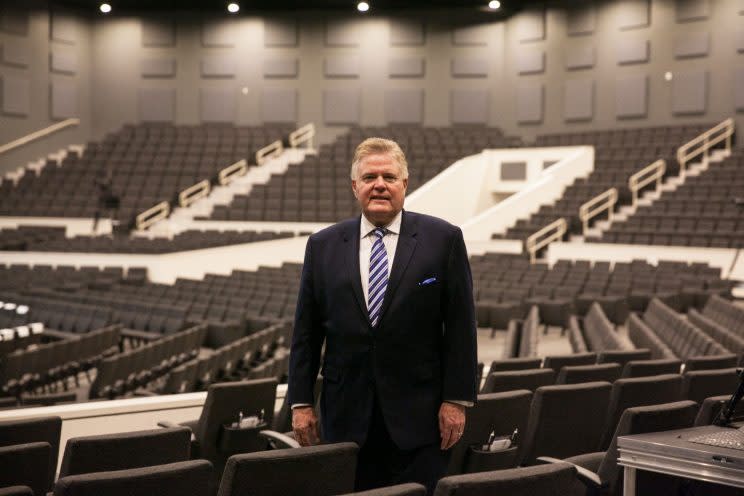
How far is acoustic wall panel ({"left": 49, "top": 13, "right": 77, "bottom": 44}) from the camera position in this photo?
25.0m

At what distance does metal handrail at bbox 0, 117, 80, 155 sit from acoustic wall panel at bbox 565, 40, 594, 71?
13675 mm

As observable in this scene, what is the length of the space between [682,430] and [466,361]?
74 cm

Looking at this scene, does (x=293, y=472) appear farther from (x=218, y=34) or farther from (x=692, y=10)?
(x=218, y=34)

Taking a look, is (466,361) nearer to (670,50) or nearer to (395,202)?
(395,202)

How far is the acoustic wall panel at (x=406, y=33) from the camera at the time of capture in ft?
83.9

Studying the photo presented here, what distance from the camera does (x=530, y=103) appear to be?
24453 millimetres

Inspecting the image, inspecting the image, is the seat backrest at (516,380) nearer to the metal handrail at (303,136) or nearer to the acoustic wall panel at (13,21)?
the metal handrail at (303,136)

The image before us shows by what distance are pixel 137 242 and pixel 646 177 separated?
34.9 ft

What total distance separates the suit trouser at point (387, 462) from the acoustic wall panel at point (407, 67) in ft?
78.1

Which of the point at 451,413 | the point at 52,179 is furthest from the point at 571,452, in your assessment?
the point at 52,179

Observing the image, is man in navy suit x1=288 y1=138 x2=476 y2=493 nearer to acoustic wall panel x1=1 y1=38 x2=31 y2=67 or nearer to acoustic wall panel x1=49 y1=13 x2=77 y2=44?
acoustic wall panel x1=1 y1=38 x2=31 y2=67

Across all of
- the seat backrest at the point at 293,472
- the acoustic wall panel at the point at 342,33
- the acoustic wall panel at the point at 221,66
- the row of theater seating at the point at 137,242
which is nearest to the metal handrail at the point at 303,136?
the acoustic wall panel at the point at 342,33

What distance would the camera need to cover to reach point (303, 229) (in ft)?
64.7

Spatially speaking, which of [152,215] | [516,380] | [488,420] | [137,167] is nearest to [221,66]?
[137,167]
